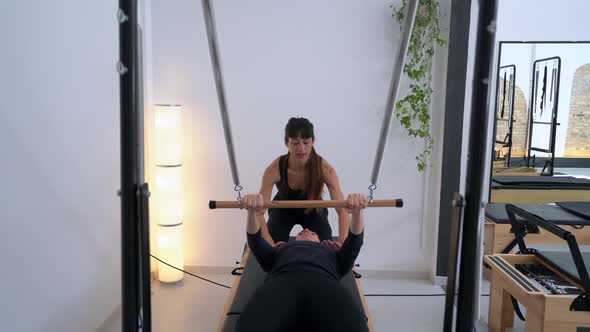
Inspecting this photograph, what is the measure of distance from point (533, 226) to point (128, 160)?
9.87 ft

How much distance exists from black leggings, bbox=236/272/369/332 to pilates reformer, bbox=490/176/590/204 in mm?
2699

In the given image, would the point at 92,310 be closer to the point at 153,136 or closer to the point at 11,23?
the point at 153,136

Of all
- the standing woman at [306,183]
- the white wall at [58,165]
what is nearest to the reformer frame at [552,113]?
the standing woman at [306,183]

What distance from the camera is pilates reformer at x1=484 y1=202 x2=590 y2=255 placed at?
330 cm

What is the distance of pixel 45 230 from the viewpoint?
Result: 2502 mm

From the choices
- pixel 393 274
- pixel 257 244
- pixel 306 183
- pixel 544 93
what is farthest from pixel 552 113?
pixel 257 244

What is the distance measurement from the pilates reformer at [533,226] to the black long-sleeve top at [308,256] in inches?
60.8

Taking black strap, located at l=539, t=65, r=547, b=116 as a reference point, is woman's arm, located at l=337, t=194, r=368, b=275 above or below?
below

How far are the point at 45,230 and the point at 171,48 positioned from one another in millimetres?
2001

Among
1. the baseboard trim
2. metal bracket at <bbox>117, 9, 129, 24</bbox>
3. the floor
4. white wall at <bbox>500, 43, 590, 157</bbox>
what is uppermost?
white wall at <bbox>500, 43, 590, 157</bbox>

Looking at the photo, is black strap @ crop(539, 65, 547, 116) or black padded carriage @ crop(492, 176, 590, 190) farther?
black padded carriage @ crop(492, 176, 590, 190)

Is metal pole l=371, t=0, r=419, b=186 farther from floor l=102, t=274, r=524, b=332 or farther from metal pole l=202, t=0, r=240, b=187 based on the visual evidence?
floor l=102, t=274, r=524, b=332

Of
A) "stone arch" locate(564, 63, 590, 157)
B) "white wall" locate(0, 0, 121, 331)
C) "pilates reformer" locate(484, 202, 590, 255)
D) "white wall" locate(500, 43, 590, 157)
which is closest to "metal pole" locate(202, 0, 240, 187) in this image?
"white wall" locate(0, 0, 121, 331)

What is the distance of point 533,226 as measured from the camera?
3.38 metres
